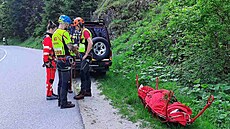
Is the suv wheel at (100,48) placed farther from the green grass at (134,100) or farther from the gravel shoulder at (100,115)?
the gravel shoulder at (100,115)

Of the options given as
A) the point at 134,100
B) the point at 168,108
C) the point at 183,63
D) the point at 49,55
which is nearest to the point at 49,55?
the point at 49,55

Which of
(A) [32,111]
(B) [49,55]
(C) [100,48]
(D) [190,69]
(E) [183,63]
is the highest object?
(C) [100,48]

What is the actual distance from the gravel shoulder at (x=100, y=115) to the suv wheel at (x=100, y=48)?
7.53 ft

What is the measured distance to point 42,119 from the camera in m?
5.81

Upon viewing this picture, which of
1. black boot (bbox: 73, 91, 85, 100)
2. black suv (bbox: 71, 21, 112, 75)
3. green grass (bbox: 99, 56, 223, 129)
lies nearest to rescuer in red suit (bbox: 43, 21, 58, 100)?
black boot (bbox: 73, 91, 85, 100)

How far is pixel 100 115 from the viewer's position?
5922 millimetres

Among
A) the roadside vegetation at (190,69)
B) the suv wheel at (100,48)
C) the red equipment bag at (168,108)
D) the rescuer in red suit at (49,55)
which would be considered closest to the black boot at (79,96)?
the rescuer in red suit at (49,55)

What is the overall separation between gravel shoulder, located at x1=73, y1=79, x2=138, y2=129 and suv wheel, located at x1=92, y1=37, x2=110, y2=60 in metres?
2.30

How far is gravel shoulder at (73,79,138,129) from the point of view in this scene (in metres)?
5.27

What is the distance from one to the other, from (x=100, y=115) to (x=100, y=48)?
4071 mm

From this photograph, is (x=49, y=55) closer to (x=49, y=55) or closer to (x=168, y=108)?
(x=49, y=55)

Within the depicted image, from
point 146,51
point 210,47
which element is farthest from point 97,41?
point 210,47

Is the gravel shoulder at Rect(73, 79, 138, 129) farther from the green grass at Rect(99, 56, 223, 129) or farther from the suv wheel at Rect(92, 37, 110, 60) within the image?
the suv wheel at Rect(92, 37, 110, 60)

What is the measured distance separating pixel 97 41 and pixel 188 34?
319 cm
